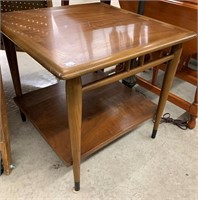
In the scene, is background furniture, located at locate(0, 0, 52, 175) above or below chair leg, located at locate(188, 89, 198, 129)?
above

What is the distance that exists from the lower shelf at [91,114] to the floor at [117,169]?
0.52 ft

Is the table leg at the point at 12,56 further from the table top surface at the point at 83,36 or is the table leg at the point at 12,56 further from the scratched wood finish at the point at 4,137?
the scratched wood finish at the point at 4,137

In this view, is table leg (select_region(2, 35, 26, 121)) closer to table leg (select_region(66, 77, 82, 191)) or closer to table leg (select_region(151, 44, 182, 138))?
→ table leg (select_region(66, 77, 82, 191))

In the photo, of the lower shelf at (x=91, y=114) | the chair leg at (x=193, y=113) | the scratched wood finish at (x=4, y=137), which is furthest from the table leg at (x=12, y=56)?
the chair leg at (x=193, y=113)

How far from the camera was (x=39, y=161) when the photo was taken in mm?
1089

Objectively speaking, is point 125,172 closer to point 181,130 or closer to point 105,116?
point 105,116

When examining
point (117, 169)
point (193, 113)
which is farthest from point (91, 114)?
point (193, 113)

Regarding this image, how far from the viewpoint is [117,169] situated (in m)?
1.08

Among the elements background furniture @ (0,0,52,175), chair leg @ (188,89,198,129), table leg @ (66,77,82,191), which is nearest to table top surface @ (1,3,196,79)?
table leg @ (66,77,82,191)

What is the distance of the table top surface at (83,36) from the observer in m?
0.65

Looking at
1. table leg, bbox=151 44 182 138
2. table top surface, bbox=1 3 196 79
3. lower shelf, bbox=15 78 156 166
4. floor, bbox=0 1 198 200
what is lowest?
floor, bbox=0 1 198 200

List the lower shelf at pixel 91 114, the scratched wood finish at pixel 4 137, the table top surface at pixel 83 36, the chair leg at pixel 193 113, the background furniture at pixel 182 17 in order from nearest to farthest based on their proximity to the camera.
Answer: the table top surface at pixel 83 36 < the scratched wood finish at pixel 4 137 < the lower shelf at pixel 91 114 < the background furniture at pixel 182 17 < the chair leg at pixel 193 113

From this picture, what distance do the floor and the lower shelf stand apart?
158 mm

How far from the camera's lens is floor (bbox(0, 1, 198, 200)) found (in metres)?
0.97
